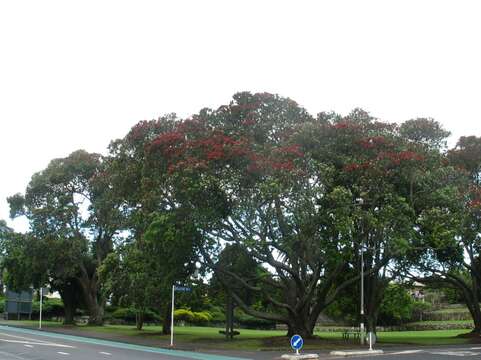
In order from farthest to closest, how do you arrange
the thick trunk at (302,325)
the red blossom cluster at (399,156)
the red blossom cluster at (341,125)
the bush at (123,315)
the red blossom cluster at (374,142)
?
the bush at (123,315), the thick trunk at (302,325), the red blossom cluster at (341,125), the red blossom cluster at (374,142), the red blossom cluster at (399,156)

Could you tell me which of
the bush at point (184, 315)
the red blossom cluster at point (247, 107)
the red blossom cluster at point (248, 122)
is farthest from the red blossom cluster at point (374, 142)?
the bush at point (184, 315)

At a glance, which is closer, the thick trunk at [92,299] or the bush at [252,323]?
the thick trunk at [92,299]

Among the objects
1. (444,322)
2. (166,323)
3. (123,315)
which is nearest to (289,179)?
(166,323)

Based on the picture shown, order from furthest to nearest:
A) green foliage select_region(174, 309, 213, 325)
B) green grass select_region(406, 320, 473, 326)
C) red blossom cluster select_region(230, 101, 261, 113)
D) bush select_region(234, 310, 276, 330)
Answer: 1. green grass select_region(406, 320, 473, 326)
2. green foliage select_region(174, 309, 213, 325)
3. bush select_region(234, 310, 276, 330)
4. red blossom cluster select_region(230, 101, 261, 113)

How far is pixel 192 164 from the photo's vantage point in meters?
30.4

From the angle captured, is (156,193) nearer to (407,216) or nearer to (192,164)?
(192,164)

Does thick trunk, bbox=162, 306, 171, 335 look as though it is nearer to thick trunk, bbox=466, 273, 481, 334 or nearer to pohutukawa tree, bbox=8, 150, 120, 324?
pohutukawa tree, bbox=8, 150, 120, 324

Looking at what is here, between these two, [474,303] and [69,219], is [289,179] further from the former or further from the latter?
[69,219]

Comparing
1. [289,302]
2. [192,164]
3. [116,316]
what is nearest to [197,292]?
[289,302]

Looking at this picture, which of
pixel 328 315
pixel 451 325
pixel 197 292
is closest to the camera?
pixel 197 292

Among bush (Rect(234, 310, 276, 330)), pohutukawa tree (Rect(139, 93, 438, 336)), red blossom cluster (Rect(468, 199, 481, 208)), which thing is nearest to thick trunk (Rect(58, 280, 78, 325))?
bush (Rect(234, 310, 276, 330))

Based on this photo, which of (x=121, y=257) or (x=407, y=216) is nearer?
(x=407, y=216)

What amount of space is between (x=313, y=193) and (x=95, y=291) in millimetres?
37617

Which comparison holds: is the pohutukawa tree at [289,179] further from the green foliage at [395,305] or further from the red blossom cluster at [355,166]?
the green foliage at [395,305]
